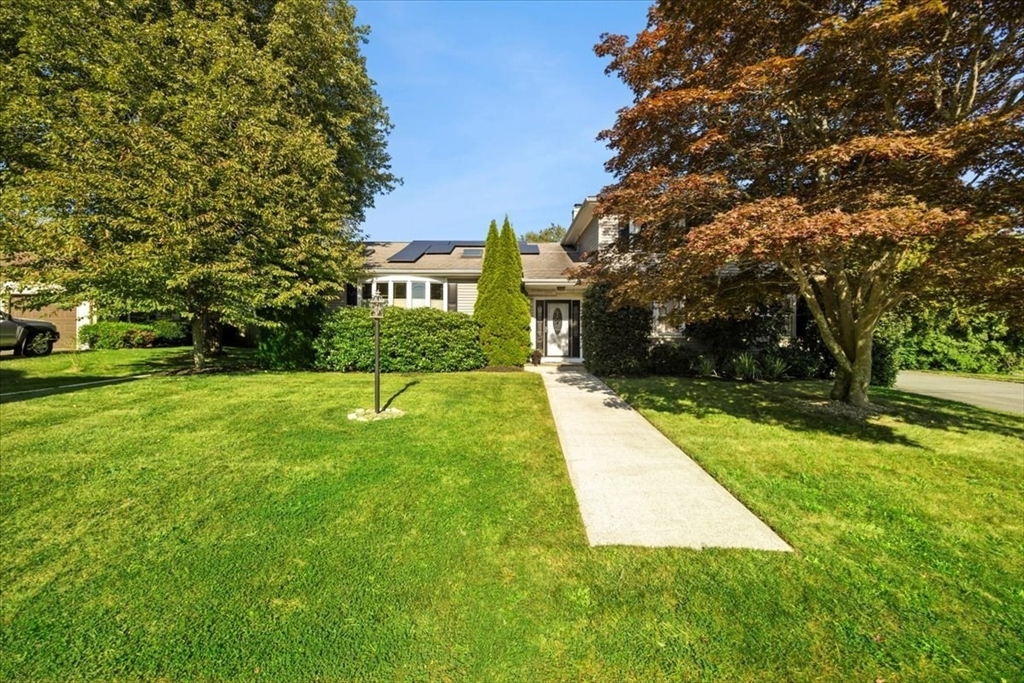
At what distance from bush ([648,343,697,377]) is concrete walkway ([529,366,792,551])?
16.6 ft

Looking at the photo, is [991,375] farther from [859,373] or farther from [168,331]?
[168,331]

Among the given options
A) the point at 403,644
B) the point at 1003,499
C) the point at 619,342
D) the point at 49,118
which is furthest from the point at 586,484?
the point at 49,118

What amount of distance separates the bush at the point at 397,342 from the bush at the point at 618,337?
141 inches

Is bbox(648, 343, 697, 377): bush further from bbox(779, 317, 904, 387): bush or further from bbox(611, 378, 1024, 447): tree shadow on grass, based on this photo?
bbox(779, 317, 904, 387): bush

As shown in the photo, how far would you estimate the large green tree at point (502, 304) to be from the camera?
11.8 metres

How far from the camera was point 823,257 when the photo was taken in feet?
19.3

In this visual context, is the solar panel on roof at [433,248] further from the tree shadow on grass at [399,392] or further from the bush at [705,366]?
the bush at [705,366]

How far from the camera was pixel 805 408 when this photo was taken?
7.49 meters

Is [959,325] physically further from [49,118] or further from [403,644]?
[49,118]

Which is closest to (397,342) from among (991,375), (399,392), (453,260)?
(399,392)

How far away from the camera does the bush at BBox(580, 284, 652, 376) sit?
10680 mm

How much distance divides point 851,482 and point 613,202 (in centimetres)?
470

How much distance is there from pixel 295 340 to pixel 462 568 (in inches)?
423

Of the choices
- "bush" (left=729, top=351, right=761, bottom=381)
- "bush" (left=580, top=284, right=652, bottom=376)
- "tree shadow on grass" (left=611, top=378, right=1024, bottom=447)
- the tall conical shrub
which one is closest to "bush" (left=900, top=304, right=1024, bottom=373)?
"bush" (left=729, top=351, right=761, bottom=381)
